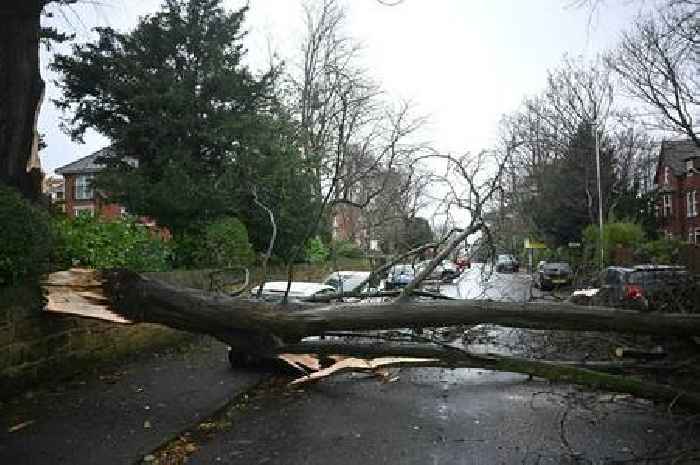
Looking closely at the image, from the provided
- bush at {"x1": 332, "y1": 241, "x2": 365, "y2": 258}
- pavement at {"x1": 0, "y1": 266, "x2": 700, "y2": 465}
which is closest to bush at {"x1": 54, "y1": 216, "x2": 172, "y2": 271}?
pavement at {"x1": 0, "y1": 266, "x2": 700, "y2": 465}

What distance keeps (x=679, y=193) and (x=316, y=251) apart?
109 ft

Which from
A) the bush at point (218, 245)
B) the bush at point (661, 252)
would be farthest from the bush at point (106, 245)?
the bush at point (661, 252)

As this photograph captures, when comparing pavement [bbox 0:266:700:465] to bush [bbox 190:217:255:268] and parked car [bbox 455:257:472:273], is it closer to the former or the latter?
parked car [bbox 455:257:472:273]

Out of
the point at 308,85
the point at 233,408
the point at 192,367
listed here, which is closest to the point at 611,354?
the point at 233,408

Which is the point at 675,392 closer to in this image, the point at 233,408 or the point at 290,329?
the point at 290,329

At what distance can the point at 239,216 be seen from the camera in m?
18.9

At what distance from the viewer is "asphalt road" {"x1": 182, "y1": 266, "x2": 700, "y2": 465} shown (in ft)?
18.0

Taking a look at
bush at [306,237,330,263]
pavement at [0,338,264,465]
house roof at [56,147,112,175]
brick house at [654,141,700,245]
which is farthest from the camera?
house roof at [56,147,112,175]

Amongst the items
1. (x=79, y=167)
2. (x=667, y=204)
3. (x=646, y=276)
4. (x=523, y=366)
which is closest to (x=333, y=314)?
(x=523, y=366)

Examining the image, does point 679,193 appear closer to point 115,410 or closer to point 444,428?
point 444,428

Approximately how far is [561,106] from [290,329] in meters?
36.6

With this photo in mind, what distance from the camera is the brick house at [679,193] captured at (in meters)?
41.6

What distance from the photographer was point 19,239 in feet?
23.5

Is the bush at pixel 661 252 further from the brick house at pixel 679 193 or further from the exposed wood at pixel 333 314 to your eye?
the brick house at pixel 679 193
